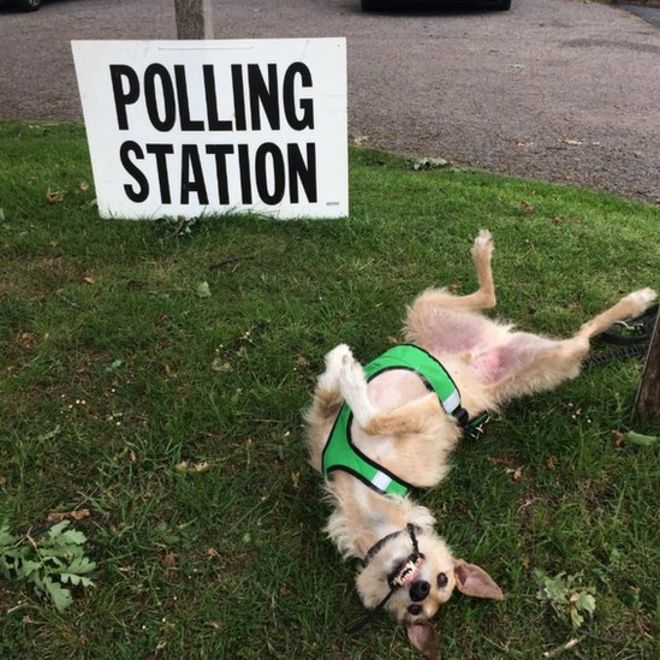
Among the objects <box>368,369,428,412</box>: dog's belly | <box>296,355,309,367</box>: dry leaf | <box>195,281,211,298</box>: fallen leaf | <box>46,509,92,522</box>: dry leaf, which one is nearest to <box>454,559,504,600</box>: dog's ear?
<box>368,369,428,412</box>: dog's belly

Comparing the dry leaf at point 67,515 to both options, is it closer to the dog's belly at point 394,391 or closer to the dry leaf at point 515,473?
the dog's belly at point 394,391

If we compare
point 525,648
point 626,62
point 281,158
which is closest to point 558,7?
point 626,62

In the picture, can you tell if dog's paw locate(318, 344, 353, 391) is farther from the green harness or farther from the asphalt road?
the asphalt road

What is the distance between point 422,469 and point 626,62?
9.04m

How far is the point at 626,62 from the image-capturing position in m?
9.41

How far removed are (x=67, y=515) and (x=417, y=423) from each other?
4.55 feet

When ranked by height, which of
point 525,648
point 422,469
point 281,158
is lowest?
point 525,648

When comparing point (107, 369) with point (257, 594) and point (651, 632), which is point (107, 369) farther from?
point (651, 632)

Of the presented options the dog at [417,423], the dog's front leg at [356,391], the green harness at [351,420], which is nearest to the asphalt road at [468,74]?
the dog at [417,423]

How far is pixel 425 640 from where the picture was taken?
81.3 inches

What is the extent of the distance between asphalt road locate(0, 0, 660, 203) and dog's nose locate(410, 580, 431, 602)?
4109mm

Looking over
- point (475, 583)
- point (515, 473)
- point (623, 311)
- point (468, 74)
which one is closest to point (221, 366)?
point (515, 473)

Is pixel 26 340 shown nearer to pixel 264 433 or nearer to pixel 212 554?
pixel 264 433

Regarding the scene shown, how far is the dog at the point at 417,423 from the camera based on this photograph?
2.19 metres
